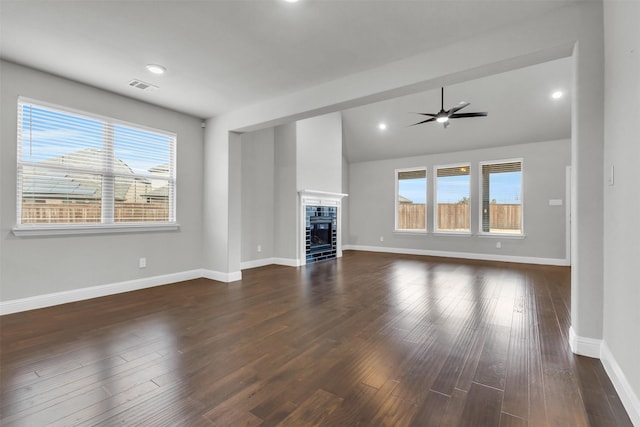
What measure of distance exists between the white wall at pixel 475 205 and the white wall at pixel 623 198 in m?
4.99

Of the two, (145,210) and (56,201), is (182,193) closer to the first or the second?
(145,210)

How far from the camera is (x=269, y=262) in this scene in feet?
20.1

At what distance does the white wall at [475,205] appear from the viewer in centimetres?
617

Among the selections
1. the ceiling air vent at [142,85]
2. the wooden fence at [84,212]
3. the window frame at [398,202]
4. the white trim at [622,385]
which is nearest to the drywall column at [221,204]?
the wooden fence at [84,212]

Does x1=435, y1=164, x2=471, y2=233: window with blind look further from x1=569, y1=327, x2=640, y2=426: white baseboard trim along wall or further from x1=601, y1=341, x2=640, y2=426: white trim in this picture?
x1=601, y1=341, x2=640, y2=426: white trim

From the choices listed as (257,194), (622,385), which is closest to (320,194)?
(257,194)

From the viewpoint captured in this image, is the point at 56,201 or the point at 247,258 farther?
the point at 247,258

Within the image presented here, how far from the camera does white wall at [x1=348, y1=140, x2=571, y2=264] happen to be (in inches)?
243

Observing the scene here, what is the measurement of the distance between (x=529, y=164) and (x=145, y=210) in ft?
24.3

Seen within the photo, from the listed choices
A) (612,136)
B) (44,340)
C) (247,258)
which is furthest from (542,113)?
(44,340)

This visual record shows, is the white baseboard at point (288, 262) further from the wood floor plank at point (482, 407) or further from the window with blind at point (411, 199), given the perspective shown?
the wood floor plank at point (482, 407)

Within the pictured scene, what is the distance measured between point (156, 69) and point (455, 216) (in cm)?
674

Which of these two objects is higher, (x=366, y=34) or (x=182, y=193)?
A: (x=366, y=34)

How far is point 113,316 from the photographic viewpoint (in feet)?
9.88
